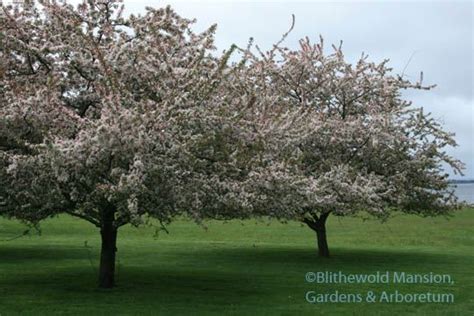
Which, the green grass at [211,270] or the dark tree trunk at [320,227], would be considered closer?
the green grass at [211,270]

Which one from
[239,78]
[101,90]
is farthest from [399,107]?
[101,90]

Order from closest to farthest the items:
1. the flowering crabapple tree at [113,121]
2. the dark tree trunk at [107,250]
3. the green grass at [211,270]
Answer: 1. the flowering crabapple tree at [113,121]
2. the green grass at [211,270]
3. the dark tree trunk at [107,250]

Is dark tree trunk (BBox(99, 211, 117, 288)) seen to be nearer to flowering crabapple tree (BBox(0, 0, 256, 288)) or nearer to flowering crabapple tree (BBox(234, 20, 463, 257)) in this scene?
flowering crabapple tree (BBox(0, 0, 256, 288))

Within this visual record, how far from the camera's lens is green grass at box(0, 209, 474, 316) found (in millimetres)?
14969

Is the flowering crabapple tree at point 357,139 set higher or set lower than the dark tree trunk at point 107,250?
higher

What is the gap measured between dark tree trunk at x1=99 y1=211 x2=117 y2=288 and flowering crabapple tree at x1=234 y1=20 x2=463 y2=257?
22.5 feet

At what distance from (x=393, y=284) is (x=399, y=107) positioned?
9.62 m

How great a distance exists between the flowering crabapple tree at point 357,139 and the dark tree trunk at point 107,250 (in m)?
6.86

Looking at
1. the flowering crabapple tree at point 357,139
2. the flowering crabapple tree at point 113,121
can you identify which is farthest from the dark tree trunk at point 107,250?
the flowering crabapple tree at point 357,139

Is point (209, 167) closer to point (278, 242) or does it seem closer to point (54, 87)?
point (54, 87)

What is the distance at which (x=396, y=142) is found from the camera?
82.5ft

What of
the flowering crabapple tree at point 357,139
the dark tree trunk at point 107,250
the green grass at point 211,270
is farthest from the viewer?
the flowering crabapple tree at point 357,139

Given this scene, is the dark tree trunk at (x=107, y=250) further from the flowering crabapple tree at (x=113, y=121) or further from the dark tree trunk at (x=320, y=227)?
the dark tree trunk at (x=320, y=227)

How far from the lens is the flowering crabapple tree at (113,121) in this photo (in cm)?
1251
